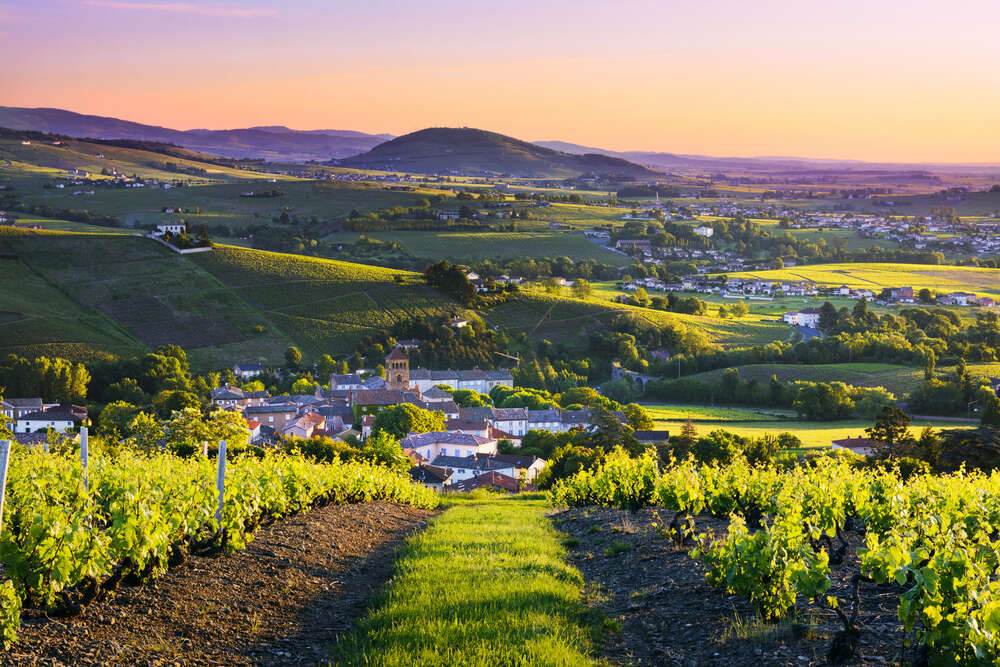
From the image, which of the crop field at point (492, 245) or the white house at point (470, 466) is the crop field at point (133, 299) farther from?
the crop field at point (492, 245)

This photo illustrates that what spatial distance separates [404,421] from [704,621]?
51.7 metres

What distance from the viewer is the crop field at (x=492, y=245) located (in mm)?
135125

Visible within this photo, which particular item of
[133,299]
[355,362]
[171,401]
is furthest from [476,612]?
[133,299]

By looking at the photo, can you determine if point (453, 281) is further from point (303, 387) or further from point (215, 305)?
point (303, 387)

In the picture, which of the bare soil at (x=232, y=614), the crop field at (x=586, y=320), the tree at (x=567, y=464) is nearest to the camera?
the bare soil at (x=232, y=614)

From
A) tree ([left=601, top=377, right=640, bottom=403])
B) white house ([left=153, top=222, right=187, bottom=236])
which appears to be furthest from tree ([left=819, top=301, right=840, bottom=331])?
white house ([left=153, top=222, right=187, bottom=236])

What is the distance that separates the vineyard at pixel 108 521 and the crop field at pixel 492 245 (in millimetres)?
116636

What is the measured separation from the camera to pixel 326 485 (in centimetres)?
1944

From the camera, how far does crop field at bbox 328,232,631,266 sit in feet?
443

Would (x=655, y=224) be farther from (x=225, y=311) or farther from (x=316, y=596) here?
(x=316, y=596)

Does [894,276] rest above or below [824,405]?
above

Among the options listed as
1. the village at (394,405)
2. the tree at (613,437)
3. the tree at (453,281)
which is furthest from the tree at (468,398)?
the tree at (453,281)

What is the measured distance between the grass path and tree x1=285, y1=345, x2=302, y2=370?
223 feet

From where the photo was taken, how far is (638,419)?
62812 mm
